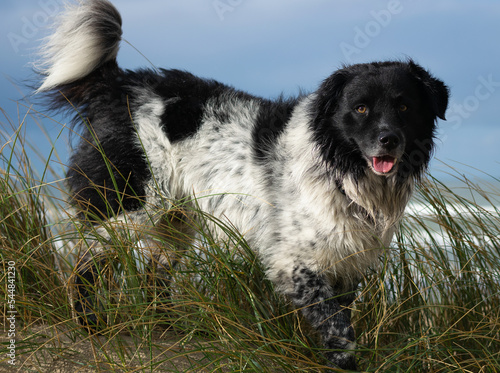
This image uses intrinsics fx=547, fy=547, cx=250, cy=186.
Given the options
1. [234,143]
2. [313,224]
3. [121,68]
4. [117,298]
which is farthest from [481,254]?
[121,68]

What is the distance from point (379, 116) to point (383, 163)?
10.2 inches

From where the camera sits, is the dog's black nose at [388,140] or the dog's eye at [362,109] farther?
the dog's eye at [362,109]

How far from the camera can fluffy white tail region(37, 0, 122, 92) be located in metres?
3.93

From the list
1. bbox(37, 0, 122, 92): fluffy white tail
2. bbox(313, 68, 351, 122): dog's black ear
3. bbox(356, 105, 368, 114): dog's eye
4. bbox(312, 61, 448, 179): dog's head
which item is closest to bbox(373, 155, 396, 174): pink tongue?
bbox(312, 61, 448, 179): dog's head

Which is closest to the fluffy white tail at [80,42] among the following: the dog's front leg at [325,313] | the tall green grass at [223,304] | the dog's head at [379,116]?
the tall green grass at [223,304]

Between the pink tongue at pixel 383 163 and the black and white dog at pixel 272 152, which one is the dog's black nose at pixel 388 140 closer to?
the black and white dog at pixel 272 152

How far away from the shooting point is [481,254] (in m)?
3.94

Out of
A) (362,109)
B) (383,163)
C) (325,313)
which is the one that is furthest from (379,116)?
(325,313)

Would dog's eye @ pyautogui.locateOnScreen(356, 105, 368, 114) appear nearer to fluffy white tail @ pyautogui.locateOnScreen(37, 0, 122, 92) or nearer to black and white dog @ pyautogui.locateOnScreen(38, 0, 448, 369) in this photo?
black and white dog @ pyautogui.locateOnScreen(38, 0, 448, 369)

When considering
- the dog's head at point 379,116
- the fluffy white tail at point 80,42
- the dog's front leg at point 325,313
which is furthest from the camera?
the fluffy white tail at point 80,42

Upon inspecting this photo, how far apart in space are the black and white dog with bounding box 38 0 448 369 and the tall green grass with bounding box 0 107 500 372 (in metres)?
0.20

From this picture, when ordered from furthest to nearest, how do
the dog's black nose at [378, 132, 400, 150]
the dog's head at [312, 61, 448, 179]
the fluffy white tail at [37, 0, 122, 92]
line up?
1. the fluffy white tail at [37, 0, 122, 92]
2. the dog's head at [312, 61, 448, 179]
3. the dog's black nose at [378, 132, 400, 150]

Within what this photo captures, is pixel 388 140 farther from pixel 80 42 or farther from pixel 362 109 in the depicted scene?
pixel 80 42

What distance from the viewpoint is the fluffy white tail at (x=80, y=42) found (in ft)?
12.9
